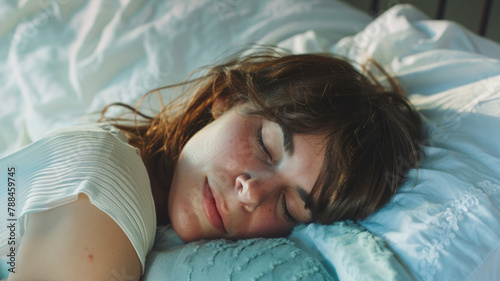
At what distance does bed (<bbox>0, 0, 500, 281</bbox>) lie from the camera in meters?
0.73

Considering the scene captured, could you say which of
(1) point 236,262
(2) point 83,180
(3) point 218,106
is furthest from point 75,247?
(3) point 218,106

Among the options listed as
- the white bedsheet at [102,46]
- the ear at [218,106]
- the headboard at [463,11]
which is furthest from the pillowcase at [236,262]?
the headboard at [463,11]

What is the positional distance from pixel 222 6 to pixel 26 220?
3.04 ft

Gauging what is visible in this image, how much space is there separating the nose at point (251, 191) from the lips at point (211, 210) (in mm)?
58

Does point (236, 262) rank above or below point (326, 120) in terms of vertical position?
below

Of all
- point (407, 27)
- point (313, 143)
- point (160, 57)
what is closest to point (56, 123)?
point (160, 57)

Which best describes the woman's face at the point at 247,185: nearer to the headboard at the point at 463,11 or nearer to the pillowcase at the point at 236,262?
the pillowcase at the point at 236,262

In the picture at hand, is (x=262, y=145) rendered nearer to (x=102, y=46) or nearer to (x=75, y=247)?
(x=75, y=247)

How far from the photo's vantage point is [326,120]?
3.01 feet

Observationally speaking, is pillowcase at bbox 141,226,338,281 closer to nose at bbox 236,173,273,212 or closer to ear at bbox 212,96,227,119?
nose at bbox 236,173,273,212

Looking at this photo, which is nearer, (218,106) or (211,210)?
(211,210)

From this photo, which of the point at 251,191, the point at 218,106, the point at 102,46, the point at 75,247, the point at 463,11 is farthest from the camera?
the point at 463,11

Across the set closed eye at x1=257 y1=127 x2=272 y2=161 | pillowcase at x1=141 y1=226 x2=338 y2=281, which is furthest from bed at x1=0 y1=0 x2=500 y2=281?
closed eye at x1=257 y1=127 x2=272 y2=161

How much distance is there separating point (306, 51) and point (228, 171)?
61cm
